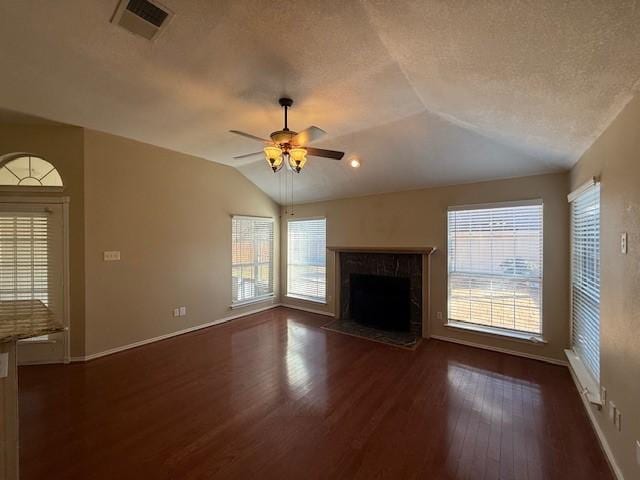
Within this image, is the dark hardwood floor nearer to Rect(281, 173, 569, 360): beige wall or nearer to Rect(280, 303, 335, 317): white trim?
Rect(281, 173, 569, 360): beige wall

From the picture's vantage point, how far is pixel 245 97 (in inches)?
105

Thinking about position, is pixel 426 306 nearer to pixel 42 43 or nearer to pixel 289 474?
pixel 289 474

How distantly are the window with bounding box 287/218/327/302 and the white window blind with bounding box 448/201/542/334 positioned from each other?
8.26 feet

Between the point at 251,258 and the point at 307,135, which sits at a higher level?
the point at 307,135

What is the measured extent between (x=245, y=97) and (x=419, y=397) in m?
3.39

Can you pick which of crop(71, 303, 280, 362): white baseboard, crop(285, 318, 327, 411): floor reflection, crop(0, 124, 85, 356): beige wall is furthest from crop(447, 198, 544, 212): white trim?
crop(0, 124, 85, 356): beige wall

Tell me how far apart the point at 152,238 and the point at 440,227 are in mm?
4405

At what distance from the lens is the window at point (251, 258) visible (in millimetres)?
5426

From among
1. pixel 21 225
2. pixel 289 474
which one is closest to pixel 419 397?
pixel 289 474

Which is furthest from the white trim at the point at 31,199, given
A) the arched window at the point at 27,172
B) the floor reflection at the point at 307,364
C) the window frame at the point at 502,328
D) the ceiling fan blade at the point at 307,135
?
the window frame at the point at 502,328

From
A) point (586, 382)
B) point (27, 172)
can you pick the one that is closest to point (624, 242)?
point (586, 382)

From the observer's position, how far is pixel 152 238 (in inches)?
163

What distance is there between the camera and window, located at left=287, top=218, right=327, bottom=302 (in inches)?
230

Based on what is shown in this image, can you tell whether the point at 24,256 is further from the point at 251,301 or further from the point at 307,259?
the point at 307,259
